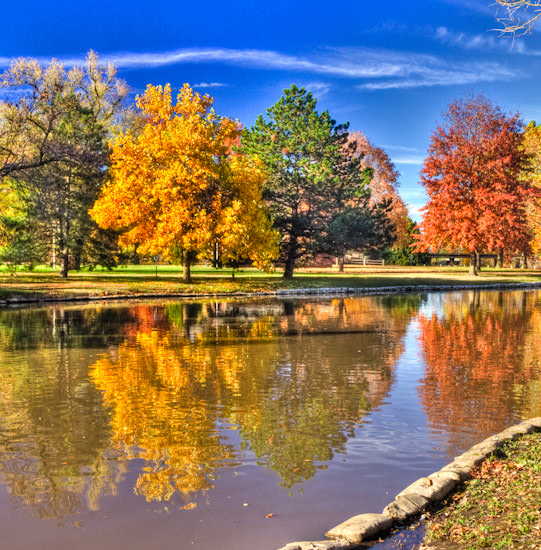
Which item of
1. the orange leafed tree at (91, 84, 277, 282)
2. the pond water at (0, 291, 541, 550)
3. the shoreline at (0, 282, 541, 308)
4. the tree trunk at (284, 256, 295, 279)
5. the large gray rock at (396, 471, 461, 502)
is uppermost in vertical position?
the orange leafed tree at (91, 84, 277, 282)

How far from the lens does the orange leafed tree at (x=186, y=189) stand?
32656 mm

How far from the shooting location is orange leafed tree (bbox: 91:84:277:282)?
1286 inches

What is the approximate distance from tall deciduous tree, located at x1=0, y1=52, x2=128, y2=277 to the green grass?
2394 centimetres

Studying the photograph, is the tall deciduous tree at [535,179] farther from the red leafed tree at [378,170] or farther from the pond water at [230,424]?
the pond water at [230,424]

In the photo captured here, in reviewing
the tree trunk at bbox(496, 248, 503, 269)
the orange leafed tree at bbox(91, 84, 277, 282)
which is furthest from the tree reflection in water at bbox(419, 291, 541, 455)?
the tree trunk at bbox(496, 248, 503, 269)

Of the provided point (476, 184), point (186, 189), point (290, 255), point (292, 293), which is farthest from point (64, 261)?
point (476, 184)

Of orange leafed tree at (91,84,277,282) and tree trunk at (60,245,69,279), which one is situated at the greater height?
orange leafed tree at (91,84,277,282)

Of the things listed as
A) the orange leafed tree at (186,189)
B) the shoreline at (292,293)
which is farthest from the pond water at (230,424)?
the orange leafed tree at (186,189)

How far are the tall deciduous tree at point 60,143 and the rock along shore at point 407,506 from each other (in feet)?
77.2

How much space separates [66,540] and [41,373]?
6.79 m

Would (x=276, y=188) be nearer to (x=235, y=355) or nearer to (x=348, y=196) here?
(x=348, y=196)

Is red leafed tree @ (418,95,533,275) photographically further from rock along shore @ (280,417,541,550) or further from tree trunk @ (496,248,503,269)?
rock along shore @ (280,417,541,550)

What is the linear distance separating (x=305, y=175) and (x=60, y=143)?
16.3 metres

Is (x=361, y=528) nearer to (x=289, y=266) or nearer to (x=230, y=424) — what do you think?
(x=230, y=424)
